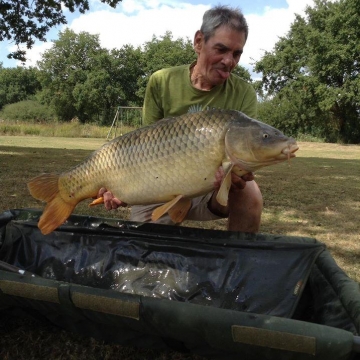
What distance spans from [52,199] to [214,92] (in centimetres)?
62

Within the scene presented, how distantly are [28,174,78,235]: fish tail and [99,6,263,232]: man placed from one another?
0.37 feet

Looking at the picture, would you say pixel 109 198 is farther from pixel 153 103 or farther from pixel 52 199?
pixel 153 103

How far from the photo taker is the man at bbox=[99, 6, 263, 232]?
1298 millimetres

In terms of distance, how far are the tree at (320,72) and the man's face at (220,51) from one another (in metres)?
16.2

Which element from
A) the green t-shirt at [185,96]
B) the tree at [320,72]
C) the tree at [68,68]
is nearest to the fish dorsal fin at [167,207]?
the green t-shirt at [185,96]

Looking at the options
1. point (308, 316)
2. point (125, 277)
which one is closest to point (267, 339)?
point (308, 316)

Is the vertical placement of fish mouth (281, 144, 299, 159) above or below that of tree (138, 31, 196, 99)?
below

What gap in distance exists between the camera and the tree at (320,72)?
16406mm

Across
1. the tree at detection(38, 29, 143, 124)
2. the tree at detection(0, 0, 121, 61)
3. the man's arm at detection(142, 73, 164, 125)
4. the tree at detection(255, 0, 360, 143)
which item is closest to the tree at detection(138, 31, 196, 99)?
the tree at detection(38, 29, 143, 124)

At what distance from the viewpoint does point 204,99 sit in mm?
1494

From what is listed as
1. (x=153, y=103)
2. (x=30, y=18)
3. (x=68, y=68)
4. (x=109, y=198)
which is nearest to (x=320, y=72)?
(x=30, y=18)

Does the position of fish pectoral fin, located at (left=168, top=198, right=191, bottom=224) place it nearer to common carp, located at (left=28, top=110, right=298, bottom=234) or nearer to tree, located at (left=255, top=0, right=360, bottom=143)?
common carp, located at (left=28, top=110, right=298, bottom=234)

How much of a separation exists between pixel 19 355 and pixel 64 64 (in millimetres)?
31392

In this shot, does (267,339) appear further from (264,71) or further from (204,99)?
(264,71)
